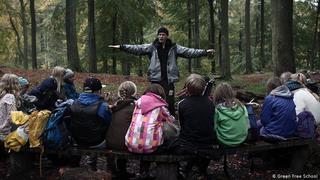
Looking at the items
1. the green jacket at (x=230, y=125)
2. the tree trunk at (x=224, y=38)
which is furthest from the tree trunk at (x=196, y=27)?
the green jacket at (x=230, y=125)

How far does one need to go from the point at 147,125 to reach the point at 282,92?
7.15ft

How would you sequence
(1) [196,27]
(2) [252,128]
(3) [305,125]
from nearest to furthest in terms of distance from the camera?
(2) [252,128]
(3) [305,125]
(1) [196,27]

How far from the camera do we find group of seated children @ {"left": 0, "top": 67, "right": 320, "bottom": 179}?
6.01 meters

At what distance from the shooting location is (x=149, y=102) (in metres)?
6.03

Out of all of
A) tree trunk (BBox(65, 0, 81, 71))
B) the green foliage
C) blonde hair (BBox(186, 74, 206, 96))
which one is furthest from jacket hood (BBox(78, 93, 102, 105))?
the green foliage

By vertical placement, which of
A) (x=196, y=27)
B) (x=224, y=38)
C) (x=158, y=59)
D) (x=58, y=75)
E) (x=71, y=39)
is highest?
(x=196, y=27)

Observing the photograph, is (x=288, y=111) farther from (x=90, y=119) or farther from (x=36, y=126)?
(x=36, y=126)

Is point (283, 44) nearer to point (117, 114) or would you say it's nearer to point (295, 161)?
point (295, 161)

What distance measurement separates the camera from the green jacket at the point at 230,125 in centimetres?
635

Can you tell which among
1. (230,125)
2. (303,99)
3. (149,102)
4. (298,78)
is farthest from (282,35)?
(149,102)

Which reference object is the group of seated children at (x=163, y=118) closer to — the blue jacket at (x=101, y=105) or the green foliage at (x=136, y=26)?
the blue jacket at (x=101, y=105)

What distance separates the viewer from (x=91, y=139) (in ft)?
21.0

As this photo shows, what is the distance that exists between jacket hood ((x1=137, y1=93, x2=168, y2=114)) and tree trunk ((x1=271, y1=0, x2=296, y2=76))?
520cm

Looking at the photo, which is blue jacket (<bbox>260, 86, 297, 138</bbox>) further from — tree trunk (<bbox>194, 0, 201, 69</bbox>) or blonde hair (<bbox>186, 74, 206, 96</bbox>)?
tree trunk (<bbox>194, 0, 201, 69</bbox>)
